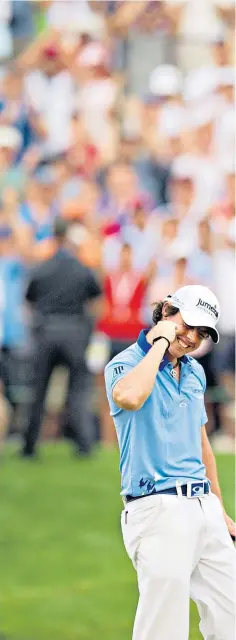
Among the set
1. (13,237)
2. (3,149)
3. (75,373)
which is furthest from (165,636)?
(3,149)

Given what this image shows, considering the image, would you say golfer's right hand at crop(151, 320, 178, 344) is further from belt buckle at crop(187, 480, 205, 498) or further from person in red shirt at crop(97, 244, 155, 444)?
person in red shirt at crop(97, 244, 155, 444)

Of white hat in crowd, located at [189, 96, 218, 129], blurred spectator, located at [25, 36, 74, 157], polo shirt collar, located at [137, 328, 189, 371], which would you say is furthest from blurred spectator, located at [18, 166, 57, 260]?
polo shirt collar, located at [137, 328, 189, 371]

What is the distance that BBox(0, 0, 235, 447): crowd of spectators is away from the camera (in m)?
12.5

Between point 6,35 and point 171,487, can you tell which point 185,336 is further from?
point 6,35

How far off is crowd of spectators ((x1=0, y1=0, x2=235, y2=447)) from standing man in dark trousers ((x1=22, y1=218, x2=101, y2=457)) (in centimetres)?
29

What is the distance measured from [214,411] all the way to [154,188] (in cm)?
263

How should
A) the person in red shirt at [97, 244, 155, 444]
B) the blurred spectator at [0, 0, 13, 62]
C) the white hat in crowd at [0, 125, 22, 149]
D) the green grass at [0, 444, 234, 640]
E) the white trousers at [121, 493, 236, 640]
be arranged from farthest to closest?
the blurred spectator at [0, 0, 13, 62] → the white hat in crowd at [0, 125, 22, 149] → the person in red shirt at [97, 244, 155, 444] → the green grass at [0, 444, 234, 640] → the white trousers at [121, 493, 236, 640]

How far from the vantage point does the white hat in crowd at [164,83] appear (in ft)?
46.5

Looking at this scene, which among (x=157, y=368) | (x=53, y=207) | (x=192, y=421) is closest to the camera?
(x=157, y=368)

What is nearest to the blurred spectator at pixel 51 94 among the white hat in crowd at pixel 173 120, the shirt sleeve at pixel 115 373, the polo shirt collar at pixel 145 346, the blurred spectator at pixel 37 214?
the blurred spectator at pixel 37 214

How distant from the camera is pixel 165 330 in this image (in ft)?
17.3

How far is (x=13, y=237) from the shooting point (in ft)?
42.8

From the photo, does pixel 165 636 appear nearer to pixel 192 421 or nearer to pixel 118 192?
pixel 192 421

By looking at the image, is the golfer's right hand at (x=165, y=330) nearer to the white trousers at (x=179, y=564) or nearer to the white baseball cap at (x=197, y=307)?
the white baseball cap at (x=197, y=307)
